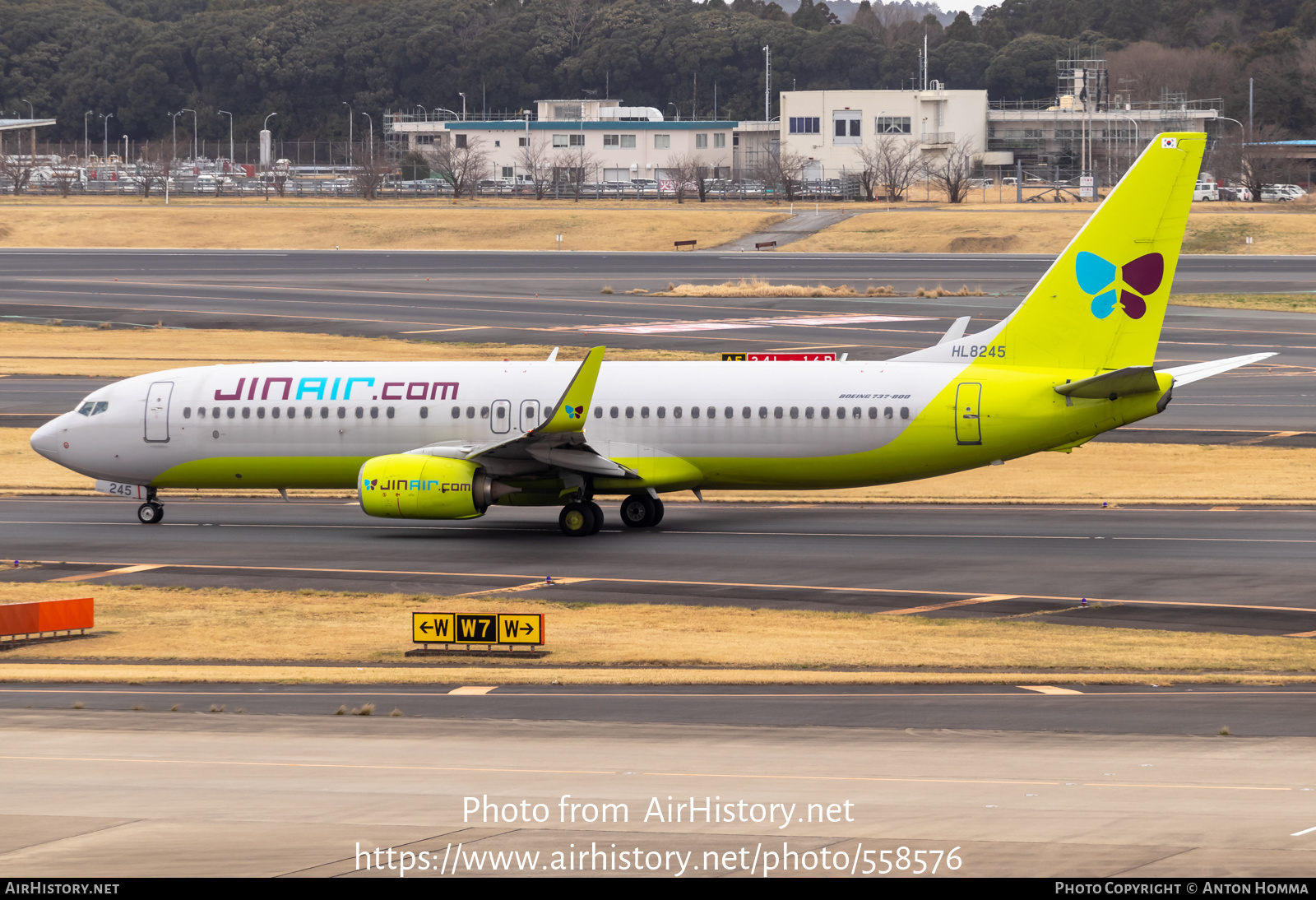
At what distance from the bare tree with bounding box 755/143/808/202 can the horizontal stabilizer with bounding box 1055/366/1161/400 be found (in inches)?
4928

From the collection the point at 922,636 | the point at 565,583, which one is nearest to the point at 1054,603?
the point at 922,636

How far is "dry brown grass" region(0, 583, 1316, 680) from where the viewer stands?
1105 inches

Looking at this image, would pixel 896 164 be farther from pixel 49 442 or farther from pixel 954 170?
pixel 49 442

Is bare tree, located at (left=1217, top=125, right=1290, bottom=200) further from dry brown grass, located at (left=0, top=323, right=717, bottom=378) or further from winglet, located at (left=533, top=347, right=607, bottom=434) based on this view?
winglet, located at (left=533, top=347, right=607, bottom=434)

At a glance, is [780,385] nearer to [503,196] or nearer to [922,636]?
[922,636]

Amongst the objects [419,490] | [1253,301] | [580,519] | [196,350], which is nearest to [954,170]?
[1253,301]

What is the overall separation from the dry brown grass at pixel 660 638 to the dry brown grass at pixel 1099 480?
606 inches

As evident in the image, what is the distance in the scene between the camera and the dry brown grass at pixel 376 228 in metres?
137

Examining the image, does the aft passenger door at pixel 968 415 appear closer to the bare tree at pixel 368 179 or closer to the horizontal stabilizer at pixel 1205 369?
the horizontal stabilizer at pixel 1205 369

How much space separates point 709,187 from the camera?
568 ft

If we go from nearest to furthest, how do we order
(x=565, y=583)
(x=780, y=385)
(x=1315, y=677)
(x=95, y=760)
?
(x=95, y=760)
(x=1315, y=677)
(x=565, y=583)
(x=780, y=385)

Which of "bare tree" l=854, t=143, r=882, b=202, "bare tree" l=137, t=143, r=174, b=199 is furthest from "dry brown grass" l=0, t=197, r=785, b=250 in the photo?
"bare tree" l=854, t=143, r=882, b=202

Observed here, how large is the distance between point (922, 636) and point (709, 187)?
146m

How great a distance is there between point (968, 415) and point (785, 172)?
13251 centimetres
